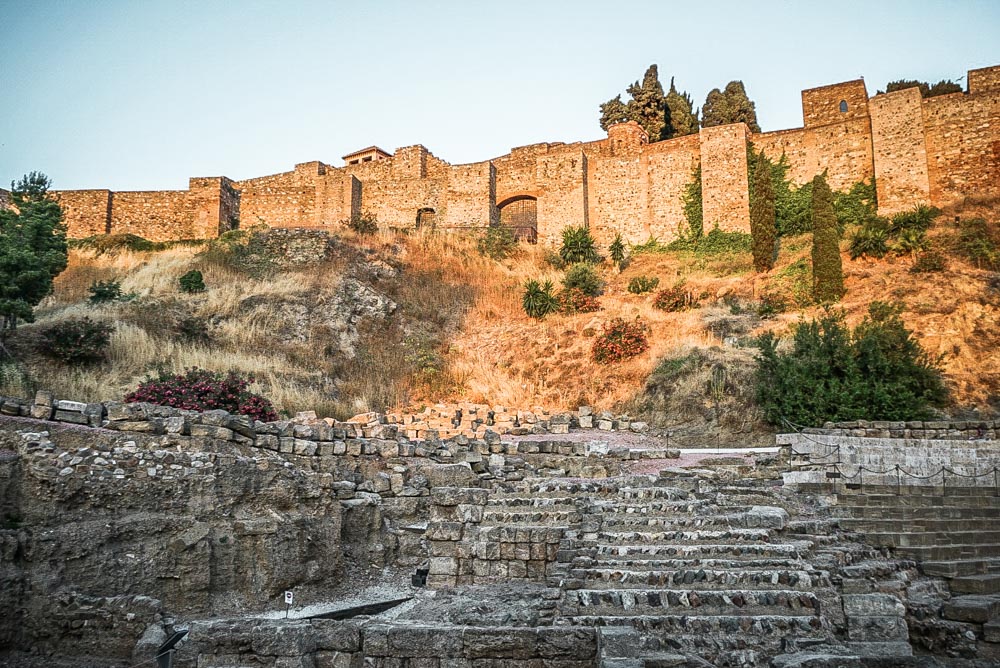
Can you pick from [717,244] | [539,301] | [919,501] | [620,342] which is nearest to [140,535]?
[919,501]

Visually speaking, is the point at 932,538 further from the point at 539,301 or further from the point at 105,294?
the point at 105,294

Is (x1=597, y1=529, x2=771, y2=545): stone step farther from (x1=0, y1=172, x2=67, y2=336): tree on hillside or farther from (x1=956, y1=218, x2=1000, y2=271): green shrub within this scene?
(x1=956, y1=218, x2=1000, y2=271): green shrub

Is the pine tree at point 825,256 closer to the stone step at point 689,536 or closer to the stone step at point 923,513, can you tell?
the stone step at point 923,513

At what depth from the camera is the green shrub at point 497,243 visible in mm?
27741

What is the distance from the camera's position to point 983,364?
16359 millimetres

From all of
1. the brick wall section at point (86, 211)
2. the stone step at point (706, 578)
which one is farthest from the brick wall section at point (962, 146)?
the brick wall section at point (86, 211)

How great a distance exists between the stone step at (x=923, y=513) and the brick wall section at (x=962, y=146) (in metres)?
17.1

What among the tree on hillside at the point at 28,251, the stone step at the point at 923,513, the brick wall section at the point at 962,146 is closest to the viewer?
the stone step at the point at 923,513

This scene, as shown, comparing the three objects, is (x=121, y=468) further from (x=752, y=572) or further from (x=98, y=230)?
(x=98, y=230)

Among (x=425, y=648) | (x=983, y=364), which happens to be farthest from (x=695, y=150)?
(x=425, y=648)

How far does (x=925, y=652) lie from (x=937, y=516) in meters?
3.19

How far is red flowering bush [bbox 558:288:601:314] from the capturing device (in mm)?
22266

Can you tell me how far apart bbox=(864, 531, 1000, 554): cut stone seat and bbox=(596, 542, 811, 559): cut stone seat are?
5.00 ft

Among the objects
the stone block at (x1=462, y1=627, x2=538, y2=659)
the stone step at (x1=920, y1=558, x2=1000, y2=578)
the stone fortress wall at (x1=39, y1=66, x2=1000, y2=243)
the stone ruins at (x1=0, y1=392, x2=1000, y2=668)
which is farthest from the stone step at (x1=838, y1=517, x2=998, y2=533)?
the stone fortress wall at (x1=39, y1=66, x2=1000, y2=243)
